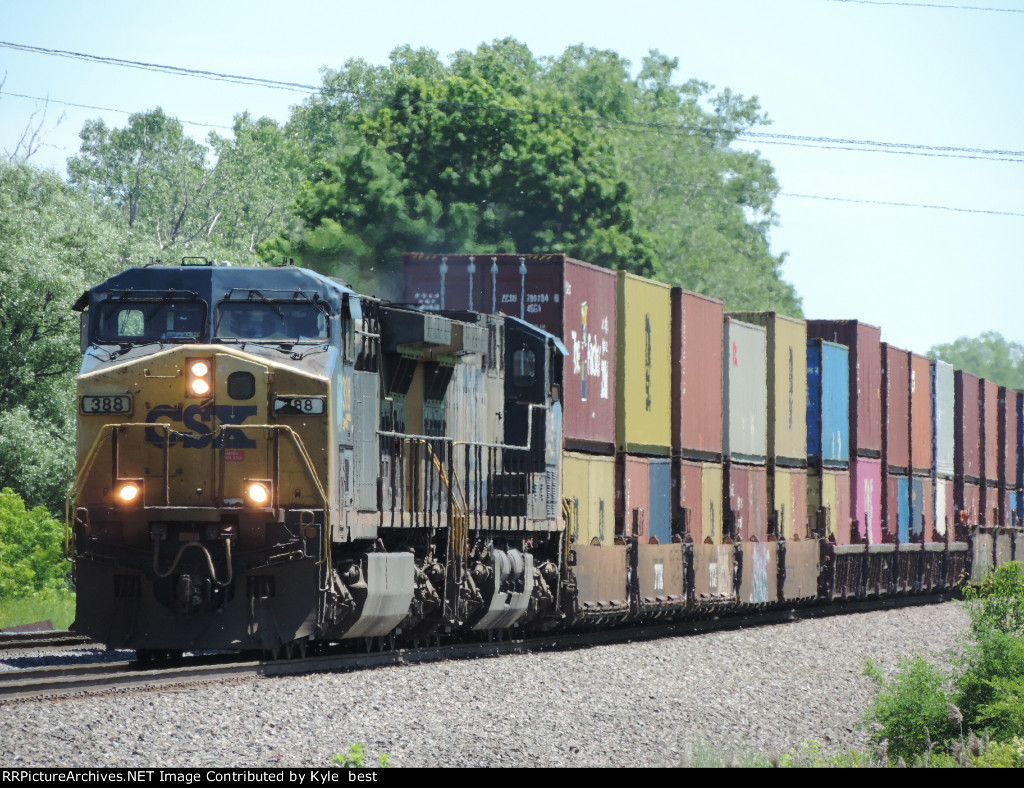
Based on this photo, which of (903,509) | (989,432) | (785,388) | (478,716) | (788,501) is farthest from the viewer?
(989,432)

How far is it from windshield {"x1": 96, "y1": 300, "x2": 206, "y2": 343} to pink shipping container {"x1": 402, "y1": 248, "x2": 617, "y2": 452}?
5910 millimetres

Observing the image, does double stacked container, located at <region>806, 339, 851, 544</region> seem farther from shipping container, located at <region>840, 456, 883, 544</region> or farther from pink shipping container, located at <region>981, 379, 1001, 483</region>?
pink shipping container, located at <region>981, 379, 1001, 483</region>

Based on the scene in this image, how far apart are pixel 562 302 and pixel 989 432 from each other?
2451 cm

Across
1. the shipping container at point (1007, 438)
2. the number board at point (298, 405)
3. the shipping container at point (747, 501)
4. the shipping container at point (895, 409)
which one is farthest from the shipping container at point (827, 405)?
the number board at point (298, 405)

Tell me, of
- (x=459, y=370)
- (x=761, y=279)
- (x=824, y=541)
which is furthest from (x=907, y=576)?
(x=761, y=279)

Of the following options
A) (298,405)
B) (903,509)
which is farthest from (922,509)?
(298,405)

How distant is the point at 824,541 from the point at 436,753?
18.8 m

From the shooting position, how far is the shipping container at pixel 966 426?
1453 inches

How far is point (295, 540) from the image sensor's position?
13195 mm

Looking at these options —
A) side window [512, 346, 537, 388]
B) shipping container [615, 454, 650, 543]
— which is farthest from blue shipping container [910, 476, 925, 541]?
side window [512, 346, 537, 388]

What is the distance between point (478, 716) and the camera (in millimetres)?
11281

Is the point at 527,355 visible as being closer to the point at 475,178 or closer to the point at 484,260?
the point at 484,260

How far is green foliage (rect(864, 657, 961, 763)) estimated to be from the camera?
1162 centimetres

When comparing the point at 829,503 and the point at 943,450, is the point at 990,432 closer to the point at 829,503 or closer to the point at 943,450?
the point at 943,450
